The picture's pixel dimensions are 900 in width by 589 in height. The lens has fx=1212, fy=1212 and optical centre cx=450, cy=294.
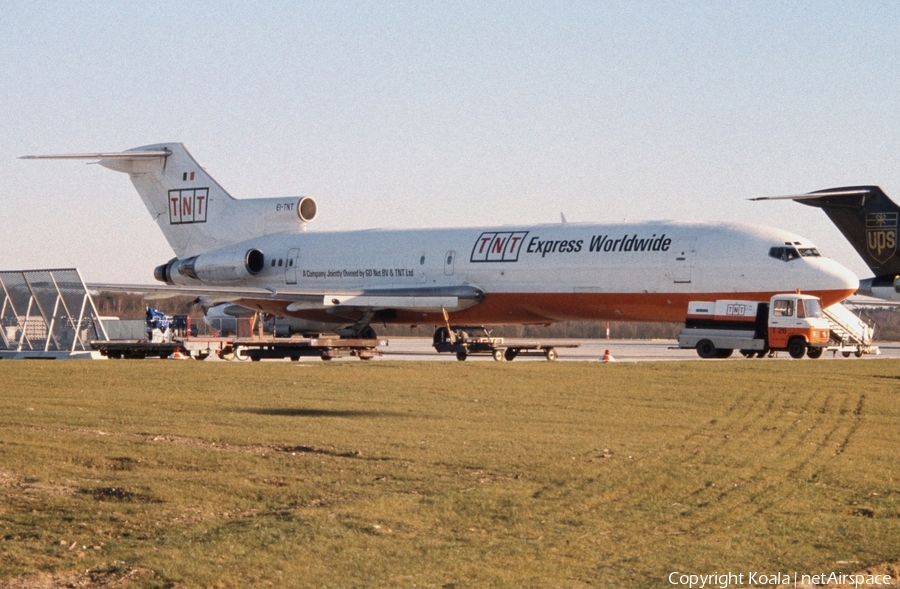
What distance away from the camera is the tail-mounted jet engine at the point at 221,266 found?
155 feet

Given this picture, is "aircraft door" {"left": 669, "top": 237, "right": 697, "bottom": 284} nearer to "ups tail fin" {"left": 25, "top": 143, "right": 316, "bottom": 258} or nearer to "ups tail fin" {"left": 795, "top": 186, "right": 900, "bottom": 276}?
"ups tail fin" {"left": 795, "top": 186, "right": 900, "bottom": 276}

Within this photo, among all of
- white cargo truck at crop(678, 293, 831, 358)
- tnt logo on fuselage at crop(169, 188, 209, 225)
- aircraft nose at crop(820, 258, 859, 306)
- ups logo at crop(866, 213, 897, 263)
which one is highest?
tnt logo on fuselage at crop(169, 188, 209, 225)

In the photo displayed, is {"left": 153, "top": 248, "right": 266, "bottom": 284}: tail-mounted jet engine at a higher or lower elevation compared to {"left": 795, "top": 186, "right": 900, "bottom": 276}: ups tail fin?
lower

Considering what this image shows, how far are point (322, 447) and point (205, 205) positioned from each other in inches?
1536

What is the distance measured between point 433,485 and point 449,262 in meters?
31.5

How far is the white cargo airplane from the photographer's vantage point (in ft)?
117

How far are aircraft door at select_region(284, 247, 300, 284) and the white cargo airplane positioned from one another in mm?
53

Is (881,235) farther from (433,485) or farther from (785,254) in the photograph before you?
(433,485)

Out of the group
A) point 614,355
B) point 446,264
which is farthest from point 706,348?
point 446,264

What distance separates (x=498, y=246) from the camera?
4100 cm

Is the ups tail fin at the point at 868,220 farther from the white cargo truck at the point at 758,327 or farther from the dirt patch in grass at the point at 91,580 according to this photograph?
the dirt patch in grass at the point at 91,580

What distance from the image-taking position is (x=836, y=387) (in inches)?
852

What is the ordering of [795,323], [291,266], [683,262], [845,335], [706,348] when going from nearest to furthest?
[795,323]
[706,348]
[683,262]
[845,335]
[291,266]

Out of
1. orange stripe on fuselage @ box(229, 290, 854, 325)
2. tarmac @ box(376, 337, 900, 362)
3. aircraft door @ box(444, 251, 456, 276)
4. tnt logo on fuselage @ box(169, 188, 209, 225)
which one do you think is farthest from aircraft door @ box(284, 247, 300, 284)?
aircraft door @ box(444, 251, 456, 276)
